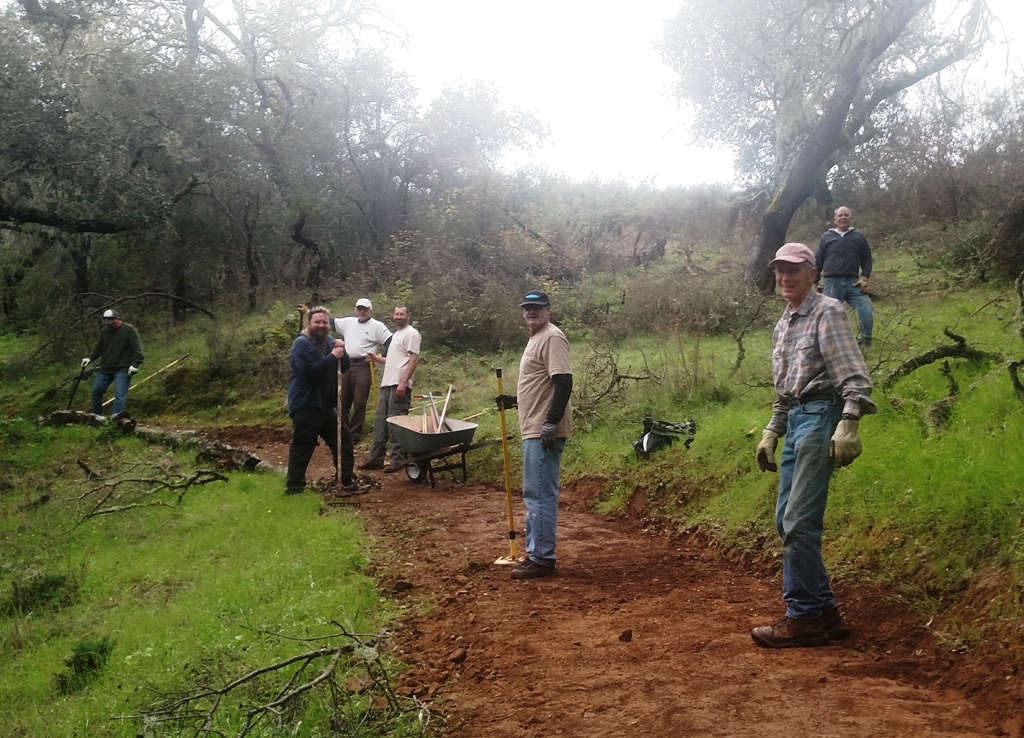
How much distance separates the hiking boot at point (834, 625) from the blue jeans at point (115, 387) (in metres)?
11.9

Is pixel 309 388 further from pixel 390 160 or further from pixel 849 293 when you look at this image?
pixel 390 160

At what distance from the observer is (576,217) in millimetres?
21469

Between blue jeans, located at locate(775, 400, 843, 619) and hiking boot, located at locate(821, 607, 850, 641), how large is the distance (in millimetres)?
34

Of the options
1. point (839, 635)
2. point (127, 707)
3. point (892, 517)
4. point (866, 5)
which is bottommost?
point (127, 707)

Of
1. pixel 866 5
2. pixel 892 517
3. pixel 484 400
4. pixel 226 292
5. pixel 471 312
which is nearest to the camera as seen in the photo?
pixel 892 517

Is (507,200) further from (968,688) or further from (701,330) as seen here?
(968,688)

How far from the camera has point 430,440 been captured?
29.3 feet

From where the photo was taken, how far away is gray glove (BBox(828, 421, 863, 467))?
3.64m

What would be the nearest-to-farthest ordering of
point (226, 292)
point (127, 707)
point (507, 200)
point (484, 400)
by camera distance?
1. point (127, 707)
2. point (484, 400)
3. point (507, 200)
4. point (226, 292)

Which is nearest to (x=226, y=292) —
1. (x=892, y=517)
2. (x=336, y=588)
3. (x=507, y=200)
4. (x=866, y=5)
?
(x=507, y=200)

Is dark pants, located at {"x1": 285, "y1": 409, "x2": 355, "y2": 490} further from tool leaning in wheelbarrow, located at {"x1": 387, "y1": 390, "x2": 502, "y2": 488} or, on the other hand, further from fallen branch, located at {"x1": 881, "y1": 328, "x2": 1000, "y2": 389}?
fallen branch, located at {"x1": 881, "y1": 328, "x2": 1000, "y2": 389}

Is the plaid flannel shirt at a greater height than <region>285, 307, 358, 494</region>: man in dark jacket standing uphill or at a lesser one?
greater

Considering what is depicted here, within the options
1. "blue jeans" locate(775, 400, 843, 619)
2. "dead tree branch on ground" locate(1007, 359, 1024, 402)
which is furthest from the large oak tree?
"blue jeans" locate(775, 400, 843, 619)

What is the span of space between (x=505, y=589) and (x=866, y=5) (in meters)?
12.6
